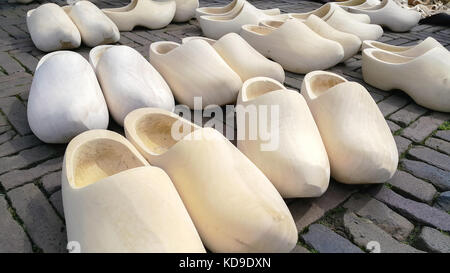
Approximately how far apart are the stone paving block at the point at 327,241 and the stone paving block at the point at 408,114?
2.42 ft

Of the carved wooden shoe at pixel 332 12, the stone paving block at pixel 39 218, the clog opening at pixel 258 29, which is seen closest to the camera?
the stone paving block at pixel 39 218

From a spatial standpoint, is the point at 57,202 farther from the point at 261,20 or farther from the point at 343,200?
the point at 261,20

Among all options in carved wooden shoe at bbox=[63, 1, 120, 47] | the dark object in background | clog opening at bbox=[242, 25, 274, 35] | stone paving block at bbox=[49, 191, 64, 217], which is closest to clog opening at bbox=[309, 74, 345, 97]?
clog opening at bbox=[242, 25, 274, 35]

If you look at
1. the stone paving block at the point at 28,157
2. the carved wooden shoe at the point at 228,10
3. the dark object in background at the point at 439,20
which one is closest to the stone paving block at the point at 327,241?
the stone paving block at the point at 28,157

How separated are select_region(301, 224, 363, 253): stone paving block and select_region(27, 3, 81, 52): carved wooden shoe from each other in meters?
1.61

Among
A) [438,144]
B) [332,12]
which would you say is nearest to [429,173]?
[438,144]

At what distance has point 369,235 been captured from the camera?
873 mm

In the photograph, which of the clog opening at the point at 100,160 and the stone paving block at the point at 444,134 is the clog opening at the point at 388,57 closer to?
the stone paving block at the point at 444,134

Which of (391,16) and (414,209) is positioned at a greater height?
(391,16)

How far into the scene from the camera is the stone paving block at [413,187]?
1.00 meters

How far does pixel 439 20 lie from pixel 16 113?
2.97 metres

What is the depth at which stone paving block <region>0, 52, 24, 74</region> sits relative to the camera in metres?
1.69
